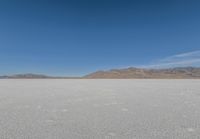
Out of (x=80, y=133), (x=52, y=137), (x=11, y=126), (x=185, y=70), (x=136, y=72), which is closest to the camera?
(x=52, y=137)

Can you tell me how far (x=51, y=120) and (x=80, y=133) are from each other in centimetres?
78

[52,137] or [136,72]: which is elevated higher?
[136,72]

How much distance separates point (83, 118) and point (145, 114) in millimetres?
1142

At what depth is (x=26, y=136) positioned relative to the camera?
7.57ft

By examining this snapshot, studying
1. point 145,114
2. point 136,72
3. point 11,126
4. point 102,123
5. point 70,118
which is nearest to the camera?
point 11,126

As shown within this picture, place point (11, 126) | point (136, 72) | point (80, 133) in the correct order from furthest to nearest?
point (136, 72) → point (11, 126) → point (80, 133)

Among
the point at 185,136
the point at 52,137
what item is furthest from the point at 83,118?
the point at 185,136

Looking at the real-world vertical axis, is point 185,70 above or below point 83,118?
above

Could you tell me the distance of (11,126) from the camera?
268 centimetres

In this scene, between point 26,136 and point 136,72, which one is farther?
point 136,72

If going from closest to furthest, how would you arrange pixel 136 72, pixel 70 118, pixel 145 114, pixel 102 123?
pixel 102 123, pixel 70 118, pixel 145 114, pixel 136 72

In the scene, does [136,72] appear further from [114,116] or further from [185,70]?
[114,116]

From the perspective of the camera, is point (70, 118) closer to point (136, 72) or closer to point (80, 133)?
point (80, 133)

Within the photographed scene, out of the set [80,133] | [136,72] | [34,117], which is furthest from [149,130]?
[136,72]
